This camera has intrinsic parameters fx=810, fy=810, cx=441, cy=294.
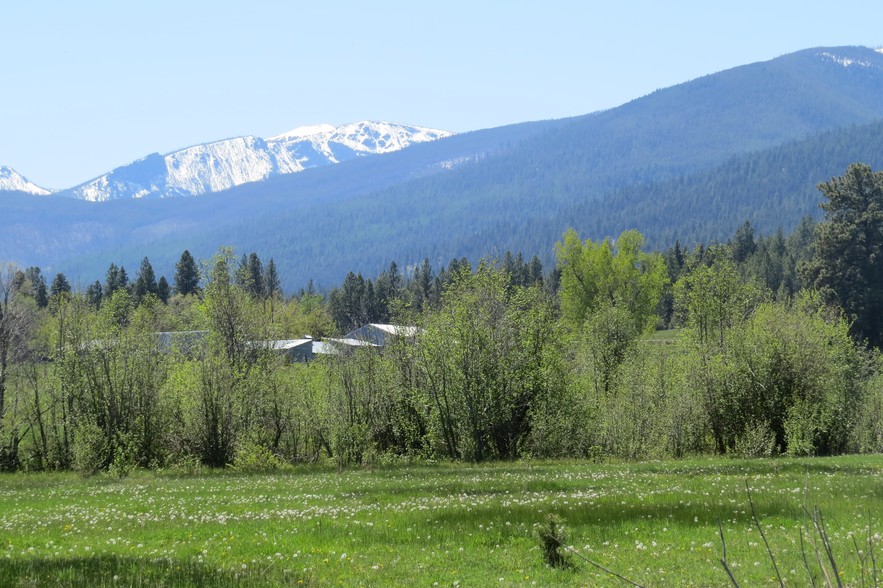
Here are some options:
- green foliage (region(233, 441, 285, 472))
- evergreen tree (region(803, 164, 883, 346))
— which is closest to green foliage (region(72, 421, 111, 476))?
green foliage (region(233, 441, 285, 472))

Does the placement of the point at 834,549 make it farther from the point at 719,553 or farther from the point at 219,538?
the point at 219,538

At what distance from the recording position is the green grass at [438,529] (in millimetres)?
11477

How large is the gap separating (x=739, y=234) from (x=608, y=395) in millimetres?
163465

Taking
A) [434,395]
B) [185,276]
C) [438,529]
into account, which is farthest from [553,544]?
[185,276]

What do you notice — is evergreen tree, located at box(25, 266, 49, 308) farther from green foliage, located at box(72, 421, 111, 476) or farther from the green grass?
the green grass

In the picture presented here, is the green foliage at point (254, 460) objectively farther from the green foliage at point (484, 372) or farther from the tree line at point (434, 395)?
the green foliage at point (484, 372)

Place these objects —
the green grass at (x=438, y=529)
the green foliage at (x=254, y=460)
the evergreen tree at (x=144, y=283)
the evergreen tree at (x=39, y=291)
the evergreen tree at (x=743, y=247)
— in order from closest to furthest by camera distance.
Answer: the green grass at (x=438, y=529)
the green foliage at (x=254, y=460)
the evergreen tree at (x=39, y=291)
the evergreen tree at (x=144, y=283)
the evergreen tree at (x=743, y=247)

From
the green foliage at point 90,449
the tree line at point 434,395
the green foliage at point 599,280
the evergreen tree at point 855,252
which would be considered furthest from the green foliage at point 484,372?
the green foliage at point 599,280

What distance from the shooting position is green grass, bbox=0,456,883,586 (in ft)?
37.7

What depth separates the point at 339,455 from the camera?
128ft

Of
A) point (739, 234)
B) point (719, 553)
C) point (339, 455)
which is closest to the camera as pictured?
point (719, 553)

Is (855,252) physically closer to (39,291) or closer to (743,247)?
(743,247)

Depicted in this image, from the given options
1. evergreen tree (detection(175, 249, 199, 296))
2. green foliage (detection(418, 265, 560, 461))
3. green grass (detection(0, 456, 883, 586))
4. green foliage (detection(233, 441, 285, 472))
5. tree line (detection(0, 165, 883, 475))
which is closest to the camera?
green grass (detection(0, 456, 883, 586))

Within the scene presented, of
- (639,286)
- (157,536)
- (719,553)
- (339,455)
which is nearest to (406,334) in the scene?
(339,455)
